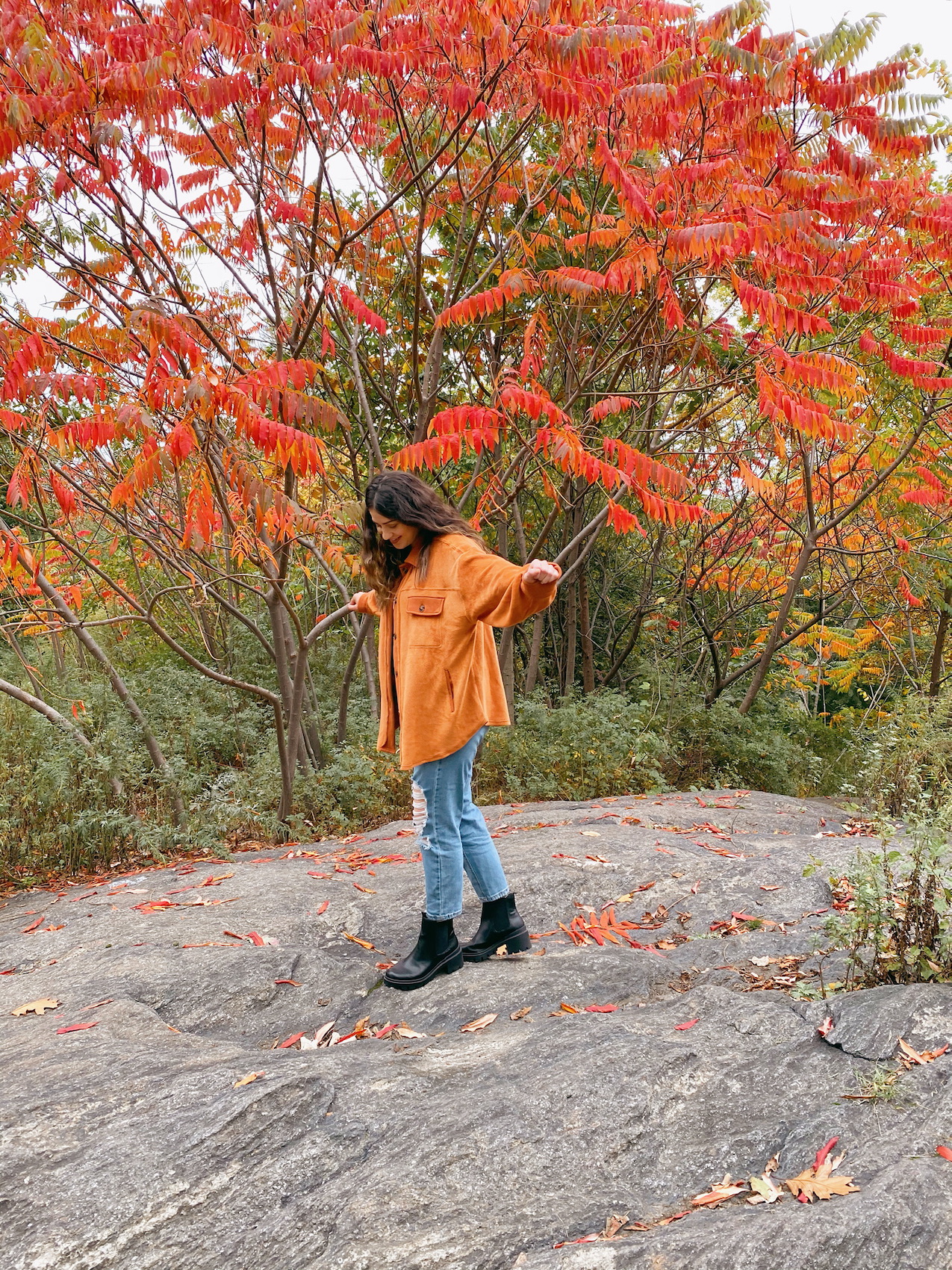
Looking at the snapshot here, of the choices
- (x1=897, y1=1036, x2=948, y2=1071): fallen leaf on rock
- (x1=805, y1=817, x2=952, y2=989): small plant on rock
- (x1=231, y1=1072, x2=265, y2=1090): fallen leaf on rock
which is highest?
(x1=805, y1=817, x2=952, y2=989): small plant on rock

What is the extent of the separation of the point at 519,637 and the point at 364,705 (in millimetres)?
2166

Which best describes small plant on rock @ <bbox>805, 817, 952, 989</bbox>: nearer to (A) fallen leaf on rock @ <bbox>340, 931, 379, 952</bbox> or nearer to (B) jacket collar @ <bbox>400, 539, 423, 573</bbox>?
(B) jacket collar @ <bbox>400, 539, 423, 573</bbox>

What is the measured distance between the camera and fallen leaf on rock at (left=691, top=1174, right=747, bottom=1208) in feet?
6.78

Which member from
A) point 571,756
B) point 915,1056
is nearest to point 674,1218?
Answer: point 915,1056

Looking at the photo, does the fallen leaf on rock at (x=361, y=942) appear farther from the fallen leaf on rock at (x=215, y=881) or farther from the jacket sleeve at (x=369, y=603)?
the jacket sleeve at (x=369, y=603)

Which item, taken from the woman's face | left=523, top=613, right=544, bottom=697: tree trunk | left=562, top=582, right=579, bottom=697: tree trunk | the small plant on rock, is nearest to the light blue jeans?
the woman's face

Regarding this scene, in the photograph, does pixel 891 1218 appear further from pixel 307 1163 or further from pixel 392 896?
pixel 392 896

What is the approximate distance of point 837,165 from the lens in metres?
6.10

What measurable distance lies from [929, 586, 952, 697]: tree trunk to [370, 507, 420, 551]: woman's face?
723 centimetres

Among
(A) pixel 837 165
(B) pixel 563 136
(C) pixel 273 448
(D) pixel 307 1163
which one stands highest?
(B) pixel 563 136

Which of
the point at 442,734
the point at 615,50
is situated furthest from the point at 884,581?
the point at 442,734

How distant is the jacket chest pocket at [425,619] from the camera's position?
3.36 meters

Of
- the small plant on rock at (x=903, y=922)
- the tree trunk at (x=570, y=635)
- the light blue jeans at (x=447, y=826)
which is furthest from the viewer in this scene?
the tree trunk at (x=570, y=635)

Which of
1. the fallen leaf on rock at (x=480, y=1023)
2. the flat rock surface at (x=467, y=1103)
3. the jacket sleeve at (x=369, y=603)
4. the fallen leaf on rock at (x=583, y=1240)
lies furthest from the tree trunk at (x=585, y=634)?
the fallen leaf on rock at (x=583, y=1240)
